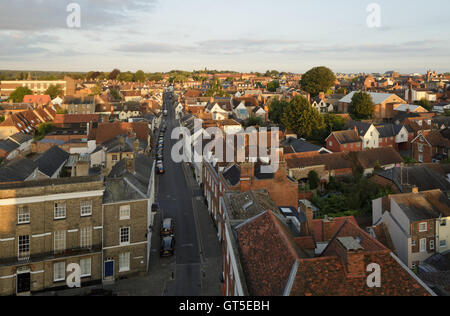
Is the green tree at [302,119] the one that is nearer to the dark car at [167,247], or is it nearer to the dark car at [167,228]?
the dark car at [167,228]

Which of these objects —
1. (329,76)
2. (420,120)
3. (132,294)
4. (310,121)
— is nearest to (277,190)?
(132,294)

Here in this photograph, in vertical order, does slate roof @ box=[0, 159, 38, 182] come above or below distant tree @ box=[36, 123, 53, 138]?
below

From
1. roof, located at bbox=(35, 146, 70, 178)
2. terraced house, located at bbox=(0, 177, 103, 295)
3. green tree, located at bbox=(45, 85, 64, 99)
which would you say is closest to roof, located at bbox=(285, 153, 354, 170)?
terraced house, located at bbox=(0, 177, 103, 295)

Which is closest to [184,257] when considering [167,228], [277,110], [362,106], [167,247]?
[167,247]

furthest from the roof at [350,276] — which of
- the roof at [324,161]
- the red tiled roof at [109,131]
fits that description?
the red tiled roof at [109,131]

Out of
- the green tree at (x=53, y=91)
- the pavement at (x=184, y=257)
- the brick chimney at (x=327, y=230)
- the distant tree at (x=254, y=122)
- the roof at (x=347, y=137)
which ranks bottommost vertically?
the pavement at (x=184, y=257)

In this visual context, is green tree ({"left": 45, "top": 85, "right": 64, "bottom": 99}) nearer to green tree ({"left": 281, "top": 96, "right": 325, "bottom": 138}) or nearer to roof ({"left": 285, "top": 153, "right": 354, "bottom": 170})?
green tree ({"left": 281, "top": 96, "right": 325, "bottom": 138})
